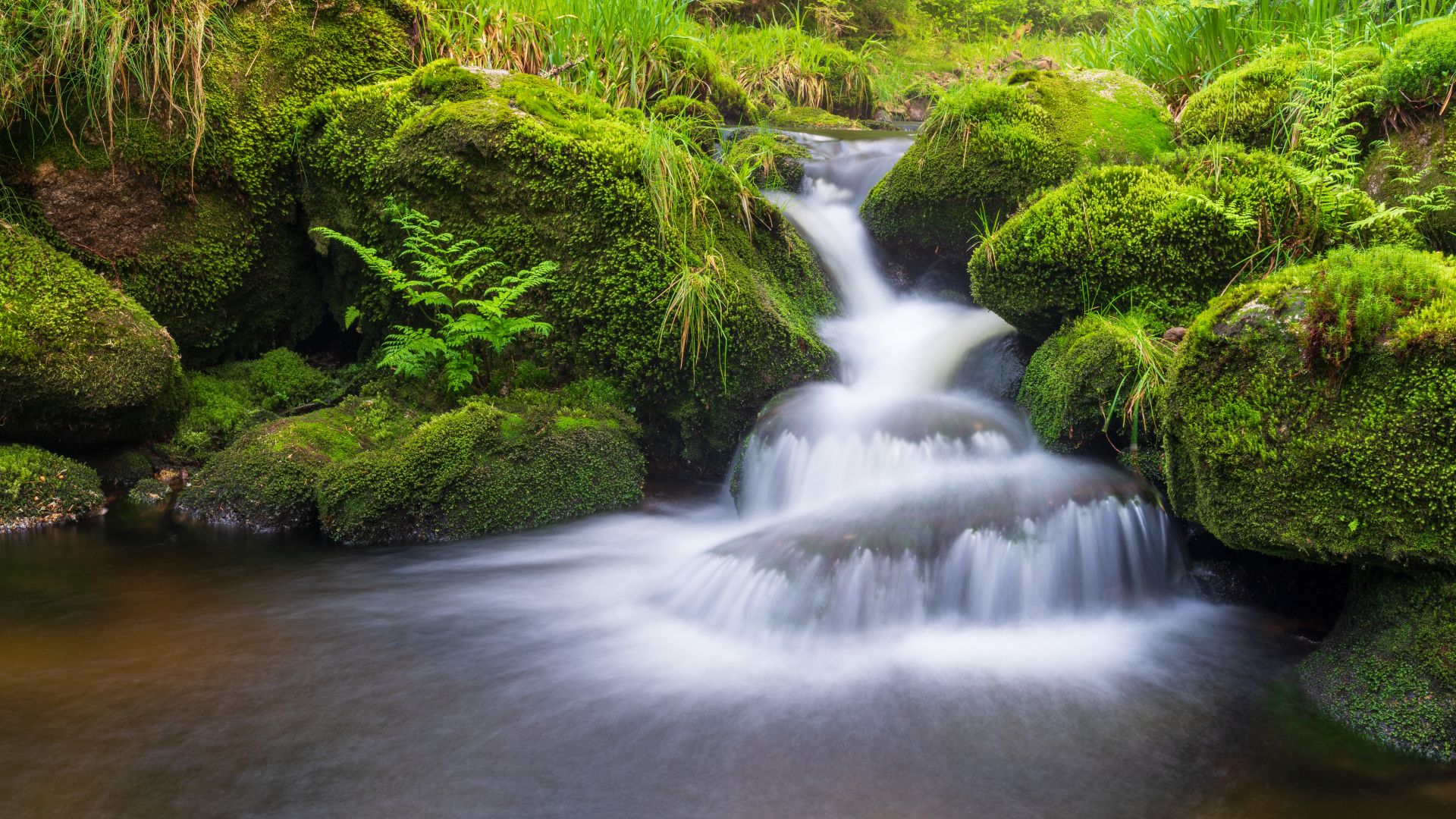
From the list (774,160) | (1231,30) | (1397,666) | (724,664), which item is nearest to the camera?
(1397,666)

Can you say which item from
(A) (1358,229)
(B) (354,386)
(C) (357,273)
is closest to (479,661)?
(B) (354,386)

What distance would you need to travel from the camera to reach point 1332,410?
2.93 meters

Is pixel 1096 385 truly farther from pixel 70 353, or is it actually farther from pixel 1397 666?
pixel 70 353

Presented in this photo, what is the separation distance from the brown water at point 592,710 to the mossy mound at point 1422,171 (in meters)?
2.39

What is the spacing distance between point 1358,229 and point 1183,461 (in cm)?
190

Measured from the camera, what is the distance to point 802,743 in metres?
2.89

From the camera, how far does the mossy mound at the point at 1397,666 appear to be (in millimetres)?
2752

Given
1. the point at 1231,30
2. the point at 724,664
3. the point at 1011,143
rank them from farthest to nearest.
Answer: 1. the point at 1231,30
2. the point at 1011,143
3. the point at 724,664

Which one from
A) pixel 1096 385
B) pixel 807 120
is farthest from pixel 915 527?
pixel 807 120

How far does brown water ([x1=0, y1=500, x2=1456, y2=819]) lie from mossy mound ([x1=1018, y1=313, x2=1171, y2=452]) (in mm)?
958

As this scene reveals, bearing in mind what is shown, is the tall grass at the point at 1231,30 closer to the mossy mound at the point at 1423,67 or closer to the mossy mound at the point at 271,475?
the mossy mound at the point at 1423,67

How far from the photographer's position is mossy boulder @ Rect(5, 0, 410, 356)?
547cm

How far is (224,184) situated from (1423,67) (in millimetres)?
7474

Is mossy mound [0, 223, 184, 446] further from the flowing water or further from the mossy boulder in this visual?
the flowing water
